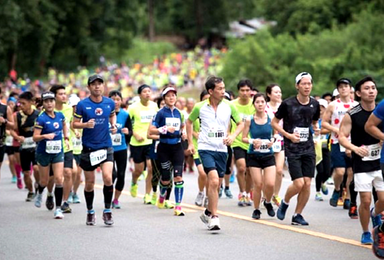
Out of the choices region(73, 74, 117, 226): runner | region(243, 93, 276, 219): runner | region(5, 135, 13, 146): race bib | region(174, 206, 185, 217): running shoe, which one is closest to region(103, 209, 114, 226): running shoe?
region(73, 74, 117, 226): runner

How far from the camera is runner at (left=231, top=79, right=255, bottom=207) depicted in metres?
16.2

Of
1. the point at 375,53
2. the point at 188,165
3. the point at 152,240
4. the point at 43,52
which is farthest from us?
the point at 43,52

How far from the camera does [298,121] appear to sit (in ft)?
44.5

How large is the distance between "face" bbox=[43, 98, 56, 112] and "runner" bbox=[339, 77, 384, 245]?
216 inches

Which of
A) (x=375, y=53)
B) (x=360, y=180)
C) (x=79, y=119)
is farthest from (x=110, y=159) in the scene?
(x=375, y=53)

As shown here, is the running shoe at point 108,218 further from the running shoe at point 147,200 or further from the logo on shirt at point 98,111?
the running shoe at point 147,200

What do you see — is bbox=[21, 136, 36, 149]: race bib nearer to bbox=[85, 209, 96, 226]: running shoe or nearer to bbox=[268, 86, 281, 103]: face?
bbox=[85, 209, 96, 226]: running shoe

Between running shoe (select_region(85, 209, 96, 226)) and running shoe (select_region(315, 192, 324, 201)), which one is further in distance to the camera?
running shoe (select_region(315, 192, 324, 201))

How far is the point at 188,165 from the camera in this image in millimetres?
26344

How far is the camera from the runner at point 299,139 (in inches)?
529

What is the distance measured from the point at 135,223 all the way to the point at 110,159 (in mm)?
1069

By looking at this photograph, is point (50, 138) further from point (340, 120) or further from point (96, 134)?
point (340, 120)

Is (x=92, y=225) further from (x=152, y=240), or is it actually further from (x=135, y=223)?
(x=152, y=240)

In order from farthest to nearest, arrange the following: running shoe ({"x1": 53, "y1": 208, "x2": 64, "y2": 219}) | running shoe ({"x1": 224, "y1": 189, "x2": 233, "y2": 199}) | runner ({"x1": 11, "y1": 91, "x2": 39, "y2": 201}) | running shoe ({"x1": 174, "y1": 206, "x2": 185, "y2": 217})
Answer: runner ({"x1": 11, "y1": 91, "x2": 39, "y2": 201}) → running shoe ({"x1": 224, "y1": 189, "x2": 233, "y2": 199}) → running shoe ({"x1": 174, "y1": 206, "x2": 185, "y2": 217}) → running shoe ({"x1": 53, "y1": 208, "x2": 64, "y2": 219})
